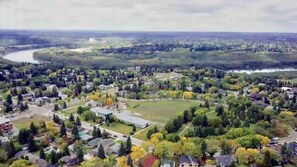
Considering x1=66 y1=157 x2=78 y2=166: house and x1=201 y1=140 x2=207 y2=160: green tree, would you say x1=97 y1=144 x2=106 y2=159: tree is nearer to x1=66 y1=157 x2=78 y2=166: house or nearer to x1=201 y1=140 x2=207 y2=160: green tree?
x1=66 y1=157 x2=78 y2=166: house

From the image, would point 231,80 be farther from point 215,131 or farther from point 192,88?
point 215,131

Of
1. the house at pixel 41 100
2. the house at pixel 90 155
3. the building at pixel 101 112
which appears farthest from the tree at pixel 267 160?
the house at pixel 41 100

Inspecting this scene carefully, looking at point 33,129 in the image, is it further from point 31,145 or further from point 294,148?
point 294,148

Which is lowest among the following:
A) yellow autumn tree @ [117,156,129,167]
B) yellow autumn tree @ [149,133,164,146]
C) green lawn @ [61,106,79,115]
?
green lawn @ [61,106,79,115]

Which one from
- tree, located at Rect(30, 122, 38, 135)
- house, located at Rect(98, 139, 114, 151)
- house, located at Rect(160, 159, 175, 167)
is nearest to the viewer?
house, located at Rect(160, 159, 175, 167)

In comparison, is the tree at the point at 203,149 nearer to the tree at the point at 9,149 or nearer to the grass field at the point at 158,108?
the grass field at the point at 158,108

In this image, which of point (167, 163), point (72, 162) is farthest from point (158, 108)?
point (72, 162)

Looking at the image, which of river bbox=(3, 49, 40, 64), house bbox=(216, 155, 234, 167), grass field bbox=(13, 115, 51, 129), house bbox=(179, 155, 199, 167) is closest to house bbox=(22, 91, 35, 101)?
grass field bbox=(13, 115, 51, 129)
